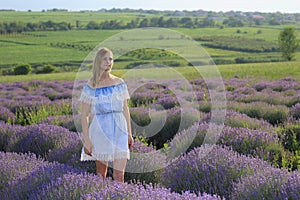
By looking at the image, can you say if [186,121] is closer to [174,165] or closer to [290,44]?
[174,165]

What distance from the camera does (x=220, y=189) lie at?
3.53m

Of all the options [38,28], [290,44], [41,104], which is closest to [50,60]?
[290,44]

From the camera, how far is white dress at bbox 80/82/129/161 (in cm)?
399

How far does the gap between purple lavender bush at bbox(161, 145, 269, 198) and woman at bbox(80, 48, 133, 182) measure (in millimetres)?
494

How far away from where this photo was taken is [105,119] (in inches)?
159

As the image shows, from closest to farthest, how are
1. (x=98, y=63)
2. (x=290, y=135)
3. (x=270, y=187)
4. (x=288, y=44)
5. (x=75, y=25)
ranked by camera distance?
(x=270, y=187) → (x=98, y=63) → (x=290, y=135) → (x=288, y=44) → (x=75, y=25)

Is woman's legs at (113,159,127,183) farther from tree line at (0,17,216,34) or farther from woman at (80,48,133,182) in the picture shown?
tree line at (0,17,216,34)

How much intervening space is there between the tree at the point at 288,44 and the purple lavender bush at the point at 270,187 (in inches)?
2280

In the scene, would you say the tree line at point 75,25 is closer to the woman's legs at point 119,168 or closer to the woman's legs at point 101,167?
the woman's legs at point 101,167

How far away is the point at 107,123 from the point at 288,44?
192ft

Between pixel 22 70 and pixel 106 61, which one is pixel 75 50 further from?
pixel 106 61

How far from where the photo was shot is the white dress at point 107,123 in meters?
3.99

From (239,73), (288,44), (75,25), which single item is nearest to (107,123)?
(239,73)

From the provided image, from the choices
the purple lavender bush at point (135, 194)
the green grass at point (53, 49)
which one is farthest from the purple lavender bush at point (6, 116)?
the green grass at point (53, 49)
